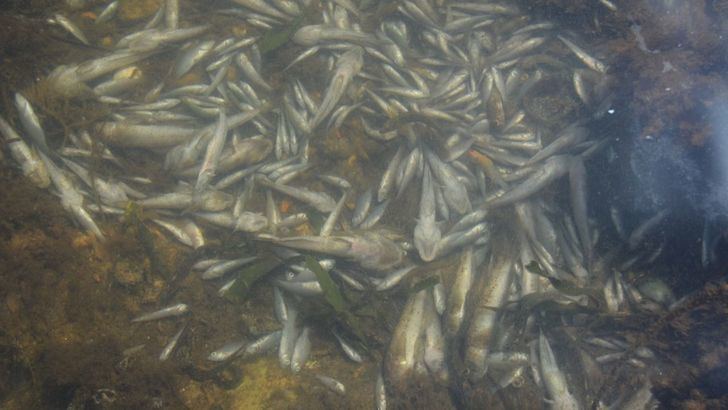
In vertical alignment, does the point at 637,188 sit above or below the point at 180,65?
below

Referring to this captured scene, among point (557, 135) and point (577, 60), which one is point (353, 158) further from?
point (577, 60)

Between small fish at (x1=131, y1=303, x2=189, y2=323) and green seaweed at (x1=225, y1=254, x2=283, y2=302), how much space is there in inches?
16.1

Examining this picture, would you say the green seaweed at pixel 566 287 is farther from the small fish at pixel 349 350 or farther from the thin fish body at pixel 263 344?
the thin fish body at pixel 263 344

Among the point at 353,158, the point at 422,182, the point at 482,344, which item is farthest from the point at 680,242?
the point at 353,158

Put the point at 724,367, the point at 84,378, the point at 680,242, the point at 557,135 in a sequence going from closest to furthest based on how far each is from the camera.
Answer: the point at 84,378 → the point at 724,367 → the point at 680,242 → the point at 557,135

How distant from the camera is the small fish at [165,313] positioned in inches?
144

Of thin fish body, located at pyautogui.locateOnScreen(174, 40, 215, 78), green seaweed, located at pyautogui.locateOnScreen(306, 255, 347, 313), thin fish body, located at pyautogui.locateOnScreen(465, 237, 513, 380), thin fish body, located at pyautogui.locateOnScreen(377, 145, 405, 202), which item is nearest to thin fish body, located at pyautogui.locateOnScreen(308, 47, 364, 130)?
thin fish body, located at pyautogui.locateOnScreen(377, 145, 405, 202)

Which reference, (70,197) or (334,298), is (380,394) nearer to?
(334,298)

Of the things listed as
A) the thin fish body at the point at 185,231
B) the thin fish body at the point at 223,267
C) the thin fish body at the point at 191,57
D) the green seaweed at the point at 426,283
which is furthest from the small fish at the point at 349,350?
the thin fish body at the point at 191,57

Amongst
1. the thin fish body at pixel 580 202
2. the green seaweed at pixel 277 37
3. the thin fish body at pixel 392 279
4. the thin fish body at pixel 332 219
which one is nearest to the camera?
the thin fish body at pixel 392 279

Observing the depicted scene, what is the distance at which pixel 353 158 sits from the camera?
462 cm

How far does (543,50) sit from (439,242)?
3178 mm

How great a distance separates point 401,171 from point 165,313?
2770 millimetres

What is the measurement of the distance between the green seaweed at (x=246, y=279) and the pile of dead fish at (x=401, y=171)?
91 millimetres
